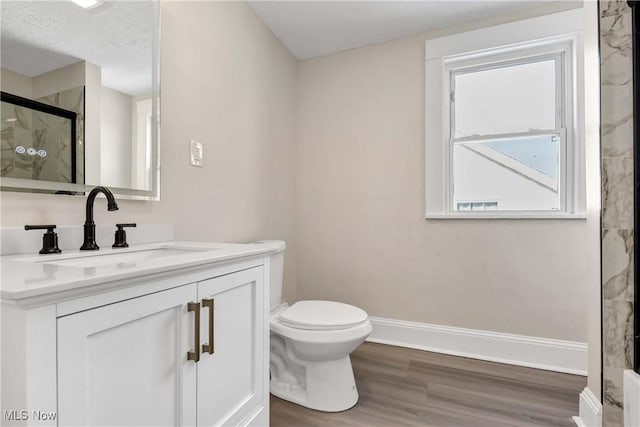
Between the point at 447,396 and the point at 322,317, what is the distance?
2.58ft

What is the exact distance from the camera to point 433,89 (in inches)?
88.1

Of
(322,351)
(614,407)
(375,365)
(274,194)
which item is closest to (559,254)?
(614,407)

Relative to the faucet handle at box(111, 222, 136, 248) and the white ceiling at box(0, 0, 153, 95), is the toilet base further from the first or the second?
the white ceiling at box(0, 0, 153, 95)

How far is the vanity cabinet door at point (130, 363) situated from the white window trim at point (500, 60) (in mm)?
1834

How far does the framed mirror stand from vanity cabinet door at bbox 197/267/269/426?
63 centimetres

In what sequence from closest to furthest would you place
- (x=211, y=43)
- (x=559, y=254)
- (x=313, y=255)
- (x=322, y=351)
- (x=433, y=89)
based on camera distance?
(x=322, y=351) < (x=211, y=43) < (x=559, y=254) < (x=433, y=89) < (x=313, y=255)

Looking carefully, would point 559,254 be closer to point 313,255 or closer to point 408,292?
point 408,292

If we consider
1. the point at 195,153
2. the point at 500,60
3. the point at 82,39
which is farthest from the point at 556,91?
the point at 82,39

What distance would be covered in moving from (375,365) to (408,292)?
0.57 meters

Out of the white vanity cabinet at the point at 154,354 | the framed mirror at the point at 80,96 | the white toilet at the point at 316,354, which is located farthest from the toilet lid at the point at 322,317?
the framed mirror at the point at 80,96

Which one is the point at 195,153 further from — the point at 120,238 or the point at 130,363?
the point at 130,363

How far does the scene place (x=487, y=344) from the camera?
2.11 m

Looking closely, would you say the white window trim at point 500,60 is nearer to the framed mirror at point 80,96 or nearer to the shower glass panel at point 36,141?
the framed mirror at point 80,96

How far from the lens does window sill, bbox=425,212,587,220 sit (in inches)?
75.9
